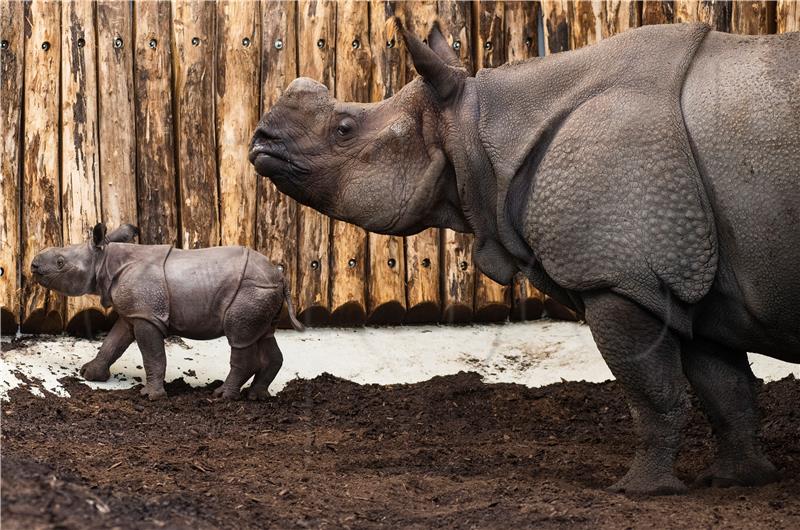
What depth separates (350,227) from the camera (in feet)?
27.9

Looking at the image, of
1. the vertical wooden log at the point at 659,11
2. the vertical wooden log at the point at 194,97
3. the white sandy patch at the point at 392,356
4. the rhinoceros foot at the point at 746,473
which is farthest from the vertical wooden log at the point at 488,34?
the rhinoceros foot at the point at 746,473

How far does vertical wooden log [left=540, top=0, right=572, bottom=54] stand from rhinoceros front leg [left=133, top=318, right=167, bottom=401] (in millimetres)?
3404

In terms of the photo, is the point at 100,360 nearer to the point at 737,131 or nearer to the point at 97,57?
the point at 97,57

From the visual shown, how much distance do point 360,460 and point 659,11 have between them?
4165 mm

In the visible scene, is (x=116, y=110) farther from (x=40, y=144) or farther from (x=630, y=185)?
(x=630, y=185)

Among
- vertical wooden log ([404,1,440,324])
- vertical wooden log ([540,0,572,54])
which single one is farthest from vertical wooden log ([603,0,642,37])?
vertical wooden log ([404,1,440,324])

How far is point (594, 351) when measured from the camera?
8406mm

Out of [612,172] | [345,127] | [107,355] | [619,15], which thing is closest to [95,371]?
[107,355]

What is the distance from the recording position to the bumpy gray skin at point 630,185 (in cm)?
490

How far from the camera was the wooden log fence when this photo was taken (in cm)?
810

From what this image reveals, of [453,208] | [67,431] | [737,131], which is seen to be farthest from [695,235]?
[67,431]

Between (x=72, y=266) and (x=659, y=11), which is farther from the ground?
(x=659, y=11)

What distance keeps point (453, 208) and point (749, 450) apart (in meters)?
1.77

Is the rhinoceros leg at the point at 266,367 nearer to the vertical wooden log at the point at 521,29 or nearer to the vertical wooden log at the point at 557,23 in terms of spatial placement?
the vertical wooden log at the point at 521,29
